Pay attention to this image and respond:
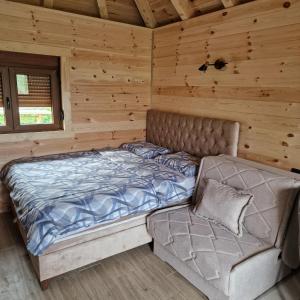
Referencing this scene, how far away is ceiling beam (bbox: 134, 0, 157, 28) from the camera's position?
371 centimetres

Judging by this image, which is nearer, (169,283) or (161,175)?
(169,283)

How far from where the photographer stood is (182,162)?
2.98 meters

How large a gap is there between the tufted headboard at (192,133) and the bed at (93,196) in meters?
0.01

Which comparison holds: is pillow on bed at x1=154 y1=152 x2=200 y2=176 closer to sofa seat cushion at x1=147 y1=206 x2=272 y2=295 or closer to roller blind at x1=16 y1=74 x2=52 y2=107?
sofa seat cushion at x1=147 y1=206 x2=272 y2=295

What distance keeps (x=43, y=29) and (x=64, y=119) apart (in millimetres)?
1087

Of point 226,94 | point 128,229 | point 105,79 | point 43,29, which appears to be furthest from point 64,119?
point 226,94

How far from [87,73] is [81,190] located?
6.15ft

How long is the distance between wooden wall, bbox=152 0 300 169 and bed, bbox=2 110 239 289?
0.70ft

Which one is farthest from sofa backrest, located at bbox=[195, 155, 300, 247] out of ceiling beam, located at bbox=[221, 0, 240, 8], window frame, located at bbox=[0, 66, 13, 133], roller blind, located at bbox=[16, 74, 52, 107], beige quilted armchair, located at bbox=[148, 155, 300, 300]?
window frame, located at bbox=[0, 66, 13, 133]

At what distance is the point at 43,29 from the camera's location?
124 inches

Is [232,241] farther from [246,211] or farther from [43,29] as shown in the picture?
[43,29]

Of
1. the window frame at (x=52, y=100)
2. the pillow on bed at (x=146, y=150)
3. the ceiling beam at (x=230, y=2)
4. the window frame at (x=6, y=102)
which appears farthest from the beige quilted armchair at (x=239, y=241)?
the window frame at (x=6, y=102)

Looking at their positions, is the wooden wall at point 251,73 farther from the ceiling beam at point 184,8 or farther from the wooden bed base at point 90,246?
the wooden bed base at point 90,246

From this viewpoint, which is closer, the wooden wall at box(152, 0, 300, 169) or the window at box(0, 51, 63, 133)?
the wooden wall at box(152, 0, 300, 169)
